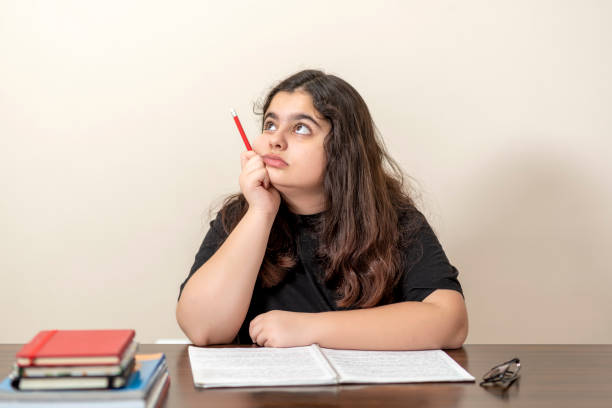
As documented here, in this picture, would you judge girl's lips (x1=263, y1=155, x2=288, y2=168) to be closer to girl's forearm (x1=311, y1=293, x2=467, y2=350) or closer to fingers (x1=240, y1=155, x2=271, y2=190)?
fingers (x1=240, y1=155, x2=271, y2=190)

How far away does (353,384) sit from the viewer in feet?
3.00

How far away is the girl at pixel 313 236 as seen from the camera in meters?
1.28

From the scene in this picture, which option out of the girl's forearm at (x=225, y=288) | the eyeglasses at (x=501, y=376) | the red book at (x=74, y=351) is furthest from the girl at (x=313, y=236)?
the red book at (x=74, y=351)

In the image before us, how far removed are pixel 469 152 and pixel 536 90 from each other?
0.96 feet

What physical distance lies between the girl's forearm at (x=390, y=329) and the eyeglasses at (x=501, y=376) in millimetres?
202

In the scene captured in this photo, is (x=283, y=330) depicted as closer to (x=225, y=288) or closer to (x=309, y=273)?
(x=225, y=288)

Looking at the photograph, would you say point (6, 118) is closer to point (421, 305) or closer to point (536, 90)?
point (421, 305)

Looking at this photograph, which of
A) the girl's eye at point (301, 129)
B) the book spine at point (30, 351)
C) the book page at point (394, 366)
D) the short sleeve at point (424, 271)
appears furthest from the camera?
the girl's eye at point (301, 129)

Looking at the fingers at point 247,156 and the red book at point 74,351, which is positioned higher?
the fingers at point 247,156

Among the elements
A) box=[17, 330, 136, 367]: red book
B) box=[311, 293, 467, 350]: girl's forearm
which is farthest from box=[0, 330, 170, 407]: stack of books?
box=[311, 293, 467, 350]: girl's forearm

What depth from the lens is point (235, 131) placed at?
6.58ft

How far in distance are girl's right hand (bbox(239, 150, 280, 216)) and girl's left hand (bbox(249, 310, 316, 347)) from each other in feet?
0.96

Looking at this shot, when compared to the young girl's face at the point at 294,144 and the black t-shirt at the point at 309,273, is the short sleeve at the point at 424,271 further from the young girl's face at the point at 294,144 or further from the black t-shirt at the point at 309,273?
the young girl's face at the point at 294,144

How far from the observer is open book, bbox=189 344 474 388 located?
91cm
